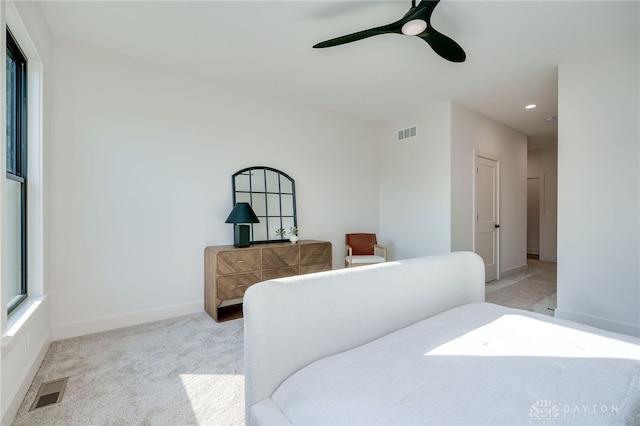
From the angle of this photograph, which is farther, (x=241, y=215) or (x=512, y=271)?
(x=512, y=271)

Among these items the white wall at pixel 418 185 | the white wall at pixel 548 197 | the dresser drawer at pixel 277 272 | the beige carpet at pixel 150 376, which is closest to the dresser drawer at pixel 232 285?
the dresser drawer at pixel 277 272

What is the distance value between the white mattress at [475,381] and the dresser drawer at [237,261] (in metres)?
2.06

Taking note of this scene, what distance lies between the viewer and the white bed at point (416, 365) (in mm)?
855

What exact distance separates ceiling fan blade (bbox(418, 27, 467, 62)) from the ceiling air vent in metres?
2.14

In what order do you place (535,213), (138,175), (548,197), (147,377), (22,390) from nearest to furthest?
(22,390)
(147,377)
(138,175)
(548,197)
(535,213)

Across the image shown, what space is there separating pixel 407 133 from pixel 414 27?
274 centimetres

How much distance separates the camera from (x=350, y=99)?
13.1 feet

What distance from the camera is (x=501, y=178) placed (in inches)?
193

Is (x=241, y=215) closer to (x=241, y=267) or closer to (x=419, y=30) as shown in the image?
(x=241, y=267)

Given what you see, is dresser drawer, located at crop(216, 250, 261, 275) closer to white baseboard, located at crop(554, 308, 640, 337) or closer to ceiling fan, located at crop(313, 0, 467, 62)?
ceiling fan, located at crop(313, 0, 467, 62)

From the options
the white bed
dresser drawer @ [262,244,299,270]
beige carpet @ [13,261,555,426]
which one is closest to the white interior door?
dresser drawer @ [262,244,299,270]

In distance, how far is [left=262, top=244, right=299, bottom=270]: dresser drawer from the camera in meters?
3.26

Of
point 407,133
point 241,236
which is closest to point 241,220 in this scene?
point 241,236

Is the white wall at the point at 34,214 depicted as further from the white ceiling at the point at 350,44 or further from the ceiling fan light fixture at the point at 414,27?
the ceiling fan light fixture at the point at 414,27
